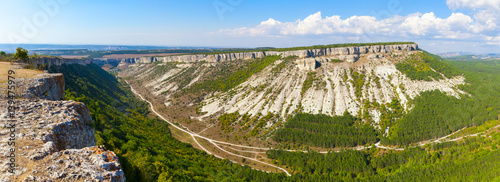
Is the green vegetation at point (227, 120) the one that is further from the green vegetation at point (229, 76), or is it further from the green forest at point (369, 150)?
the green vegetation at point (229, 76)

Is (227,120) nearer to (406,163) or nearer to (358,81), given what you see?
(406,163)

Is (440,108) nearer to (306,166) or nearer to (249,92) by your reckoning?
(306,166)

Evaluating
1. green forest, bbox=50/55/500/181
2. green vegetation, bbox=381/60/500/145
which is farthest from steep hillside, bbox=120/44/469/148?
green forest, bbox=50/55/500/181

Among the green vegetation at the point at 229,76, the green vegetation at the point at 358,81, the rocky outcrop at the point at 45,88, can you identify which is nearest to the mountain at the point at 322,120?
the green vegetation at the point at 358,81

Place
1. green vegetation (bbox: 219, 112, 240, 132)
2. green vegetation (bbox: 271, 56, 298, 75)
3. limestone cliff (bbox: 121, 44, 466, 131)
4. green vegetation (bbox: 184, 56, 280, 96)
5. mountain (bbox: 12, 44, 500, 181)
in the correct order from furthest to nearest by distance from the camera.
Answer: green vegetation (bbox: 184, 56, 280, 96) < green vegetation (bbox: 271, 56, 298, 75) < limestone cliff (bbox: 121, 44, 466, 131) < green vegetation (bbox: 219, 112, 240, 132) < mountain (bbox: 12, 44, 500, 181)

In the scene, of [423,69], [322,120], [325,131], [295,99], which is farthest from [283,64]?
[423,69]

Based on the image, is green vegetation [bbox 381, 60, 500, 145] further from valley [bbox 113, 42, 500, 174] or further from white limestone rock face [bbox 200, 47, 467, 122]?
white limestone rock face [bbox 200, 47, 467, 122]

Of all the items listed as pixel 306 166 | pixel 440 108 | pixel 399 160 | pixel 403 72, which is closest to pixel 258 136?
pixel 306 166
